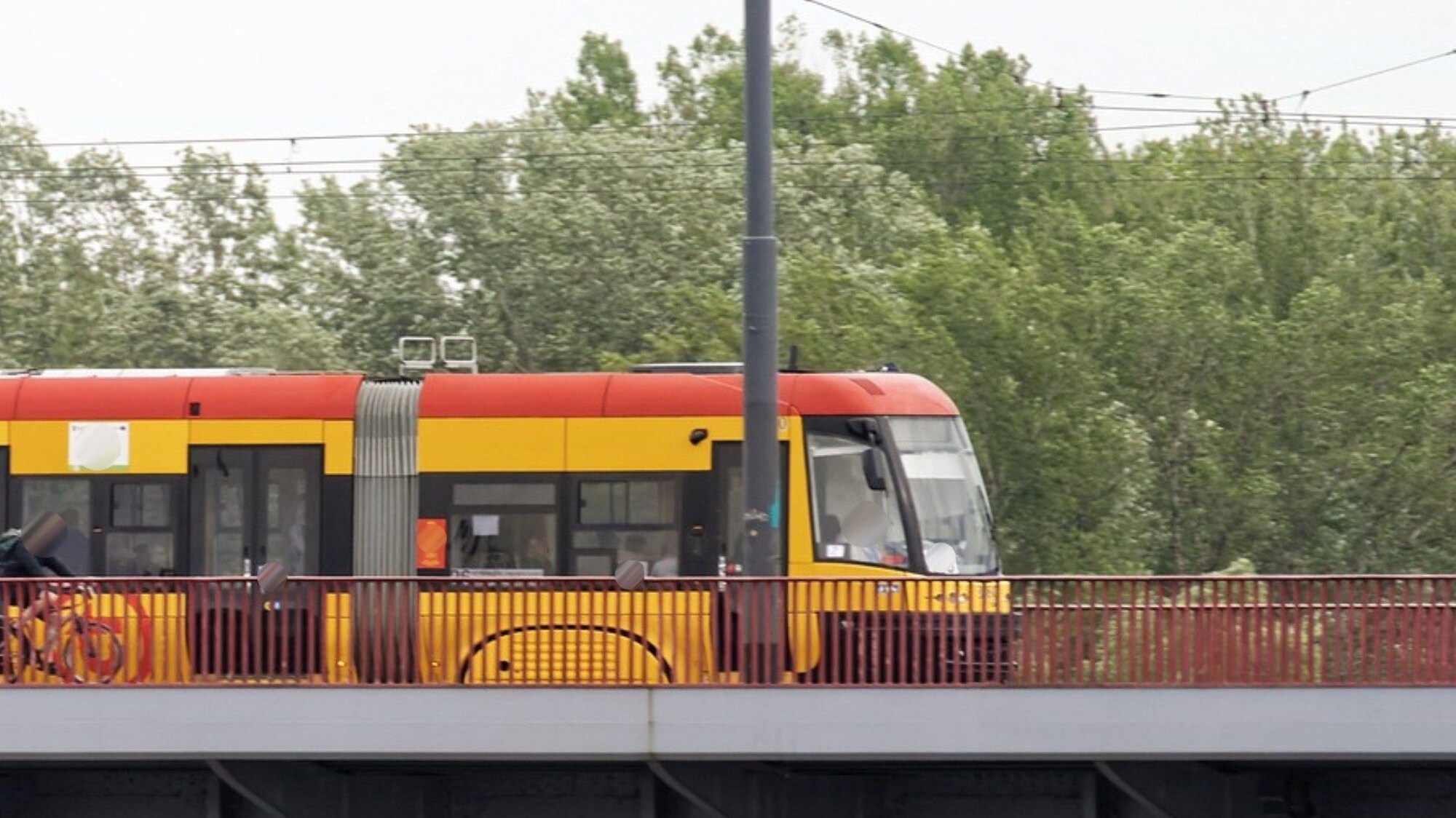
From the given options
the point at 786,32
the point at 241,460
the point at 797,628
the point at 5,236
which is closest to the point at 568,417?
the point at 241,460

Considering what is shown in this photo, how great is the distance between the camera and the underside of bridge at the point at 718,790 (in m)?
13.6

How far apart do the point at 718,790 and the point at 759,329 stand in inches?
124

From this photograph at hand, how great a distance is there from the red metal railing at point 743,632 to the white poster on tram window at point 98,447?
196 inches

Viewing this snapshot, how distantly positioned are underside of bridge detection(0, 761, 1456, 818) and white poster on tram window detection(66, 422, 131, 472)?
494 centimetres

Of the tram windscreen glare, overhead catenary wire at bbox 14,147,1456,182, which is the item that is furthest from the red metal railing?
overhead catenary wire at bbox 14,147,1456,182

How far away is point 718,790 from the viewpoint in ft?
45.0

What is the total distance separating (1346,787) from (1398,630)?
1.37 m

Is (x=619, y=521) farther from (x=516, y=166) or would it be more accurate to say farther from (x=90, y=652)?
(x=516, y=166)

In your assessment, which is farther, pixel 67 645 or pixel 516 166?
pixel 516 166

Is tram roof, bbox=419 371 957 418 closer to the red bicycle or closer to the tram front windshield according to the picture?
the tram front windshield

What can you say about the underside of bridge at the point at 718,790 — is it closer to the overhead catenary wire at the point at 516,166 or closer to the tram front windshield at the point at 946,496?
the tram front windshield at the point at 946,496

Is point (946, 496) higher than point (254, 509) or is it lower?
higher

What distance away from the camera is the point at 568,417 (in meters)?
18.4

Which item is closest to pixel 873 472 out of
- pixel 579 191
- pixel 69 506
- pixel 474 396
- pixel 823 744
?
pixel 474 396
